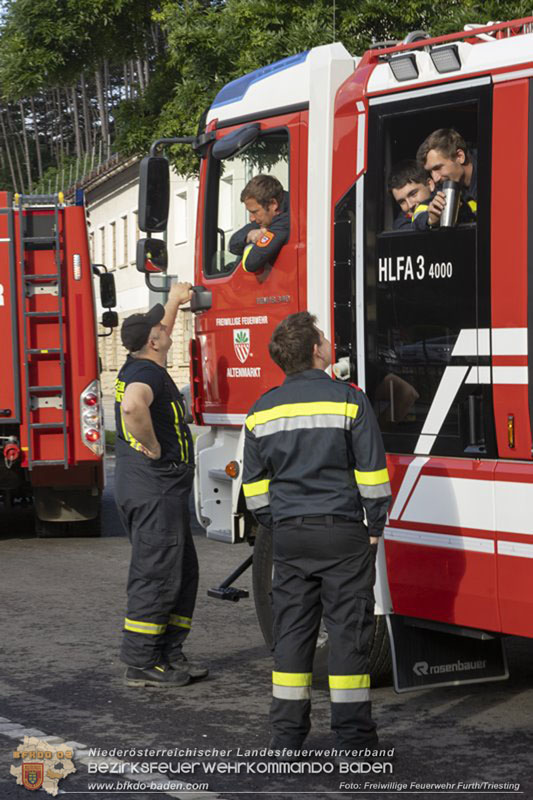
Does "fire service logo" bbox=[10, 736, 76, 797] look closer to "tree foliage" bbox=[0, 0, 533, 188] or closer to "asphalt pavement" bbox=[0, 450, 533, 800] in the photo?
"asphalt pavement" bbox=[0, 450, 533, 800]

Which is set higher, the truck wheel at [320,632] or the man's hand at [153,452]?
the man's hand at [153,452]

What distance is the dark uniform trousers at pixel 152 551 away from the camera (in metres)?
7.18

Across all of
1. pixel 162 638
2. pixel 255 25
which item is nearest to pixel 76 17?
pixel 255 25

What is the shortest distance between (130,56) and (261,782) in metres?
16.5

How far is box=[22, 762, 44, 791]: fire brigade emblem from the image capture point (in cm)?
546

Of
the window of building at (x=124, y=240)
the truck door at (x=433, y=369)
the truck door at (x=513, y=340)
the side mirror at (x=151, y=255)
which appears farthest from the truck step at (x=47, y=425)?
the window of building at (x=124, y=240)

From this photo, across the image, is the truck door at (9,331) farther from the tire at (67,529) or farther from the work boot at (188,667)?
the work boot at (188,667)

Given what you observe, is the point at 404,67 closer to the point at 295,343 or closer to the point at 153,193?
the point at 295,343

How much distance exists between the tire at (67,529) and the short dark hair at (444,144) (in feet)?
25.0

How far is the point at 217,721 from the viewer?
644 centimetres

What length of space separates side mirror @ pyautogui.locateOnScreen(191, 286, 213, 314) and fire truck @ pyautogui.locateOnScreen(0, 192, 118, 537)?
14.9 ft

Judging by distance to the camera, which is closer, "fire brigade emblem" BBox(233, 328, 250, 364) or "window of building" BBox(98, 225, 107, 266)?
"fire brigade emblem" BBox(233, 328, 250, 364)

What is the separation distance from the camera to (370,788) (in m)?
5.38

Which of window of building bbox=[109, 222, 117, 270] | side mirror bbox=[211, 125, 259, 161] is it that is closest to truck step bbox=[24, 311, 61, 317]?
side mirror bbox=[211, 125, 259, 161]
